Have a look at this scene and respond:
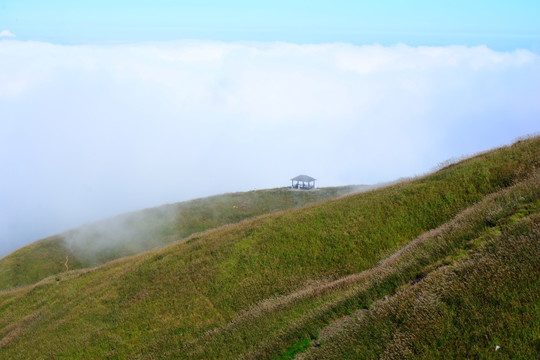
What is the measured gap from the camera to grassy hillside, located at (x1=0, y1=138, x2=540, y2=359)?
11.4 m

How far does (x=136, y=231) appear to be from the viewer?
8544 cm

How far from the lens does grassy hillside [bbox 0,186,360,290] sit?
70250 mm

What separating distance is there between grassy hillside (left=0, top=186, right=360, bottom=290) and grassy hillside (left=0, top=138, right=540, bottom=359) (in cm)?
3162

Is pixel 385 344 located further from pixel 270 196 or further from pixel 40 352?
pixel 270 196

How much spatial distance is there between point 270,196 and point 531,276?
81.7m

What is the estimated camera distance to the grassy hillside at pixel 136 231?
70250 mm

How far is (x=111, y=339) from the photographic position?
2455 centimetres

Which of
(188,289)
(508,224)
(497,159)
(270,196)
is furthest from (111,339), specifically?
(270,196)

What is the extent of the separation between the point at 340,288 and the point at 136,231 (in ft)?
242

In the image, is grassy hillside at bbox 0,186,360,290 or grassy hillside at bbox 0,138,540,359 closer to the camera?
grassy hillside at bbox 0,138,540,359

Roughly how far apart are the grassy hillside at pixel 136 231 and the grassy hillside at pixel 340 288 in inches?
1245

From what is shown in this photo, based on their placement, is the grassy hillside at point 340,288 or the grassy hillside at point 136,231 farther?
the grassy hillside at point 136,231

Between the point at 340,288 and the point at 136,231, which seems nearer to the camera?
the point at 340,288

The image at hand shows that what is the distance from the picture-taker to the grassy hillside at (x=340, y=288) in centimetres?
1139
